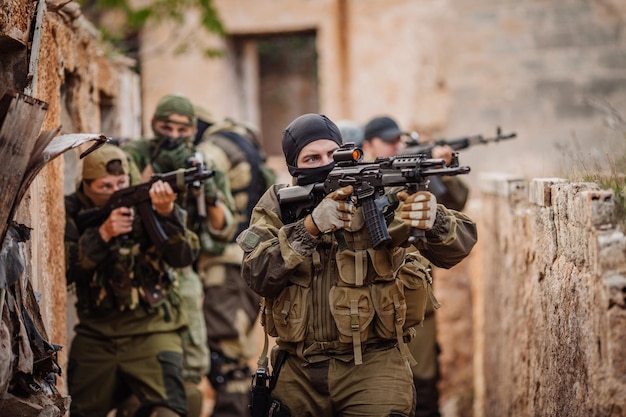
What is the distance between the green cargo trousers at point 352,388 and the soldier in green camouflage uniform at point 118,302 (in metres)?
1.73

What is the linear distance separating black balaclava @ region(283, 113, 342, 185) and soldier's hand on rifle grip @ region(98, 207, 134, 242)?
155 centimetres

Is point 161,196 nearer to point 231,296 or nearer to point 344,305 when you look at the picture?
point 344,305

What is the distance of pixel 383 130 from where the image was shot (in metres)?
7.69

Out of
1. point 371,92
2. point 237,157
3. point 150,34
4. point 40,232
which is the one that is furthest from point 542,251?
point 150,34

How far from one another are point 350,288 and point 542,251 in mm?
1206

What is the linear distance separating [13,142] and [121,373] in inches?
101

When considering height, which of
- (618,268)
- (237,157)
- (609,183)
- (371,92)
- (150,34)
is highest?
(150,34)

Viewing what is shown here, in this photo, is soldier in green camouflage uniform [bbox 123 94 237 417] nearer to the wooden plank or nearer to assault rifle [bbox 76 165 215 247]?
assault rifle [bbox 76 165 215 247]

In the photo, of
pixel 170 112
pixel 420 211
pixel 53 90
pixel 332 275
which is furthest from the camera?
pixel 170 112

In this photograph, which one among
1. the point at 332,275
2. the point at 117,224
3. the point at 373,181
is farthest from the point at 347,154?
the point at 117,224

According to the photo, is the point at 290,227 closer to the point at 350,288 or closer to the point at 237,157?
the point at 350,288

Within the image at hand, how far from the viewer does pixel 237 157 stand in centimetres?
840

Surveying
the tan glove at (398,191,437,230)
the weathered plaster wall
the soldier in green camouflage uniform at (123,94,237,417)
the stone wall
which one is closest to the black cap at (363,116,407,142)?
the stone wall

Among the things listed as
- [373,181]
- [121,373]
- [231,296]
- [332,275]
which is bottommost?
[121,373]
